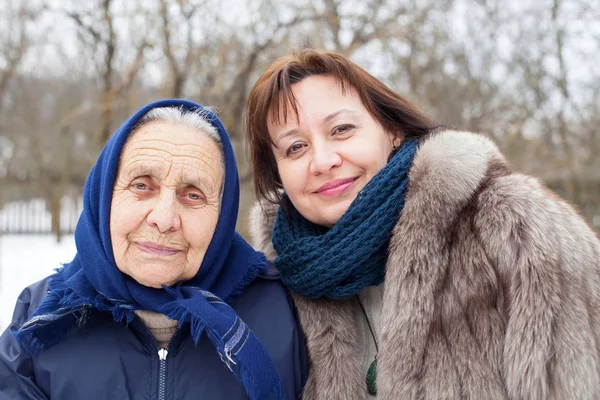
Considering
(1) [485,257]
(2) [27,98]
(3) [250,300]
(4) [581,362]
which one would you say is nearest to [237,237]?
(3) [250,300]

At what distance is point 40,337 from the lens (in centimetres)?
174

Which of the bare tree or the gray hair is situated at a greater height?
the bare tree

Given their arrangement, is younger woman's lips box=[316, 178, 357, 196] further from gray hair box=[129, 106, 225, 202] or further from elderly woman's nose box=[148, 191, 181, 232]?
elderly woman's nose box=[148, 191, 181, 232]

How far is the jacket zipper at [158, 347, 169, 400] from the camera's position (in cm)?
175

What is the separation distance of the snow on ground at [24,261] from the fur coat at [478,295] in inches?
180

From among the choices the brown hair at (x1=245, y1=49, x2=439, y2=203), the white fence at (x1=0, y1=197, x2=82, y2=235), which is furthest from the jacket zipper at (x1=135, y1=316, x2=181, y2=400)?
the white fence at (x1=0, y1=197, x2=82, y2=235)

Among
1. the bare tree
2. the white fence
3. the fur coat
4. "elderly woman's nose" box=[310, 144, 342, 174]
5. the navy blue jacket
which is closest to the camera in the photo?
the fur coat

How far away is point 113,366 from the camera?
1.75 metres

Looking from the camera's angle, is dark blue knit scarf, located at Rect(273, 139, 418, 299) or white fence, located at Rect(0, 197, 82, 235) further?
white fence, located at Rect(0, 197, 82, 235)

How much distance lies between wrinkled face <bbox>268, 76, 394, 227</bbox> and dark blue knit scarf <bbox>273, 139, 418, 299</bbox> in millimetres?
93

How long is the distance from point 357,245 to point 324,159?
0.37m

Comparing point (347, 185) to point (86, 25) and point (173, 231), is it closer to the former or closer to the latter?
point (173, 231)

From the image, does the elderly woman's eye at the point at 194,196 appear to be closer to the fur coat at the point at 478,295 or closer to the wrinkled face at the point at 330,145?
the wrinkled face at the point at 330,145

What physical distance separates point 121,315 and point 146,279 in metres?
0.14
